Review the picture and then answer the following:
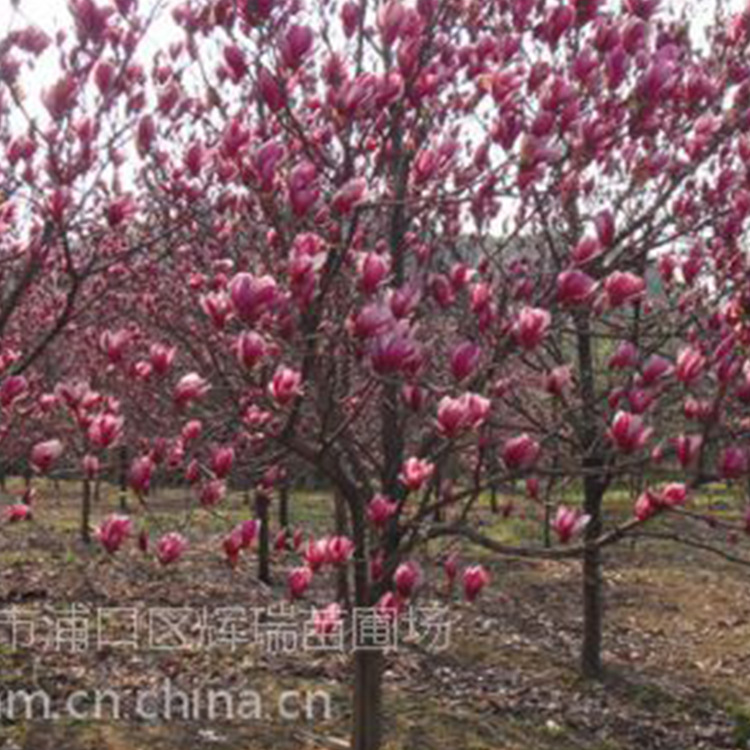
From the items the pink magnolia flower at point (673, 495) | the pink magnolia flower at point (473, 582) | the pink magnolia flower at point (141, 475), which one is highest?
the pink magnolia flower at point (141, 475)

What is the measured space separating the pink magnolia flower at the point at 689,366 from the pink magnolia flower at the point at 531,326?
1.61ft

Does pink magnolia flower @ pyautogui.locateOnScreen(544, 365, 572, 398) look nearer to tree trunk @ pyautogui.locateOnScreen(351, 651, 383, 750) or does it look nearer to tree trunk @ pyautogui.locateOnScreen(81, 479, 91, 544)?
tree trunk @ pyautogui.locateOnScreen(351, 651, 383, 750)

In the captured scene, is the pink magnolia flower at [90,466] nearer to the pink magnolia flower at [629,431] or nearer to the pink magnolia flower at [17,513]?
the pink magnolia flower at [17,513]

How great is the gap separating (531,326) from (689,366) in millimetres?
564

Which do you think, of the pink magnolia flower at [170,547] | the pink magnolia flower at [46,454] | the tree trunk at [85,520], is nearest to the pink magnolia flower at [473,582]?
the pink magnolia flower at [170,547]

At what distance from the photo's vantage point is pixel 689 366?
133 inches

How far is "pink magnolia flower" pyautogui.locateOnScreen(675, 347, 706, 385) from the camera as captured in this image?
3.37m

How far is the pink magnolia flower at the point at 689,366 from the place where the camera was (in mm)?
3367

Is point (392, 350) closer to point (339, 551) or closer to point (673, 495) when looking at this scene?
point (339, 551)

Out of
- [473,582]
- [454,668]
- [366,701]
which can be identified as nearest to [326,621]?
[473,582]

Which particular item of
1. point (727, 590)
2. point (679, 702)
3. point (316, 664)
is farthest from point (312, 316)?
point (727, 590)

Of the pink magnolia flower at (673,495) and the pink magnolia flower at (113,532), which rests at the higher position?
the pink magnolia flower at (673,495)

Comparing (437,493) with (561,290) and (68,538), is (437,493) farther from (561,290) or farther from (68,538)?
(68,538)

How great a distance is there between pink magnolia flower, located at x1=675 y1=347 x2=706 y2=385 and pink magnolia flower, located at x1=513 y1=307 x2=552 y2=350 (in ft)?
1.61
